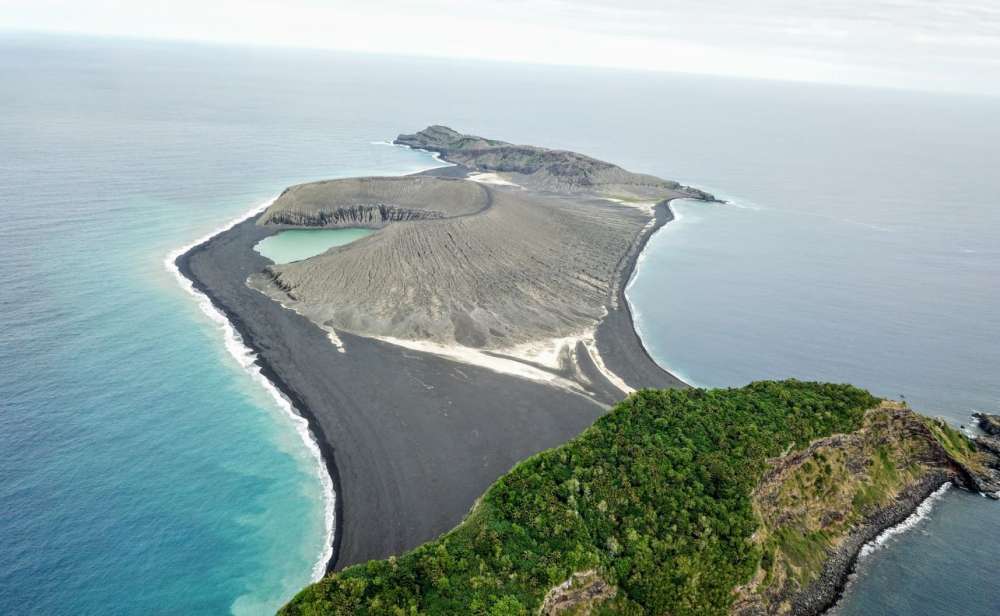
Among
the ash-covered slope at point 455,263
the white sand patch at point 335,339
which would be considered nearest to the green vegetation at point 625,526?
the ash-covered slope at point 455,263

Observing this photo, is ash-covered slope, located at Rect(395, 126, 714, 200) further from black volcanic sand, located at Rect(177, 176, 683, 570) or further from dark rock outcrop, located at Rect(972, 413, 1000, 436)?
dark rock outcrop, located at Rect(972, 413, 1000, 436)

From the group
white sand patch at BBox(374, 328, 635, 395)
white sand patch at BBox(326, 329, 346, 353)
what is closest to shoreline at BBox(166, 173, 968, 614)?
white sand patch at BBox(374, 328, 635, 395)

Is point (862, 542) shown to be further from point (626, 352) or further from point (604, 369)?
point (626, 352)

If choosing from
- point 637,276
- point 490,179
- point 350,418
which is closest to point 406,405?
point 350,418

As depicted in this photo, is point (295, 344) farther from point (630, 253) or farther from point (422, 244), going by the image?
point (630, 253)

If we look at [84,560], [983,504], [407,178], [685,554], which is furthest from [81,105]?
[983,504]

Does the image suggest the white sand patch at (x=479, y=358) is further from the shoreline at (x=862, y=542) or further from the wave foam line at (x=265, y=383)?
the shoreline at (x=862, y=542)
